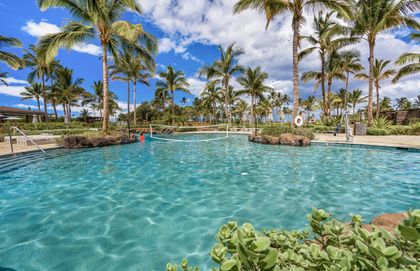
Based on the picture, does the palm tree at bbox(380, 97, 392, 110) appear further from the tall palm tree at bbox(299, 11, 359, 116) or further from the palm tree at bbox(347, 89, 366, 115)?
the tall palm tree at bbox(299, 11, 359, 116)

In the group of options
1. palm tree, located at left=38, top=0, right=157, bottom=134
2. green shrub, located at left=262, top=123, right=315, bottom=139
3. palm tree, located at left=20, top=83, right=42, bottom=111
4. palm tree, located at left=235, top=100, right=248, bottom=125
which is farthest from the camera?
palm tree, located at left=235, top=100, right=248, bottom=125

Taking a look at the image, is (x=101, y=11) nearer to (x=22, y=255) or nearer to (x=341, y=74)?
(x=22, y=255)

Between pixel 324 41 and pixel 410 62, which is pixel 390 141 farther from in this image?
pixel 324 41

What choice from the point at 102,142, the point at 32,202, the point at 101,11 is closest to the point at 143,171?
the point at 32,202

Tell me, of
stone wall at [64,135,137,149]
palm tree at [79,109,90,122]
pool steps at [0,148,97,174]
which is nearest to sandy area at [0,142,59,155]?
pool steps at [0,148,97,174]

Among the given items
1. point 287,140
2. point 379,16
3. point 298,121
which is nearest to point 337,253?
point 287,140

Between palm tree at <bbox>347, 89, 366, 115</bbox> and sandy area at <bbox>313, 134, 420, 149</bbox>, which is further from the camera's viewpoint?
palm tree at <bbox>347, 89, 366, 115</bbox>

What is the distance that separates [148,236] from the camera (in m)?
3.44

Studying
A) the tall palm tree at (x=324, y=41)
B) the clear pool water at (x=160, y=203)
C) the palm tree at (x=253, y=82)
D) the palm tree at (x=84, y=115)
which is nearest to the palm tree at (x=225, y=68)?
the palm tree at (x=253, y=82)

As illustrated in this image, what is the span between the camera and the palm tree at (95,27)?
1308cm

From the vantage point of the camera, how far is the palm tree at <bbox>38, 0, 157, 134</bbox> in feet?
42.9

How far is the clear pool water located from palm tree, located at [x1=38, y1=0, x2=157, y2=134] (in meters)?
9.17

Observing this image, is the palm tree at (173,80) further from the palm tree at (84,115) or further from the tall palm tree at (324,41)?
the palm tree at (84,115)

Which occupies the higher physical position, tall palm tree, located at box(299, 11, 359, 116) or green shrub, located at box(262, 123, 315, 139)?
tall palm tree, located at box(299, 11, 359, 116)
